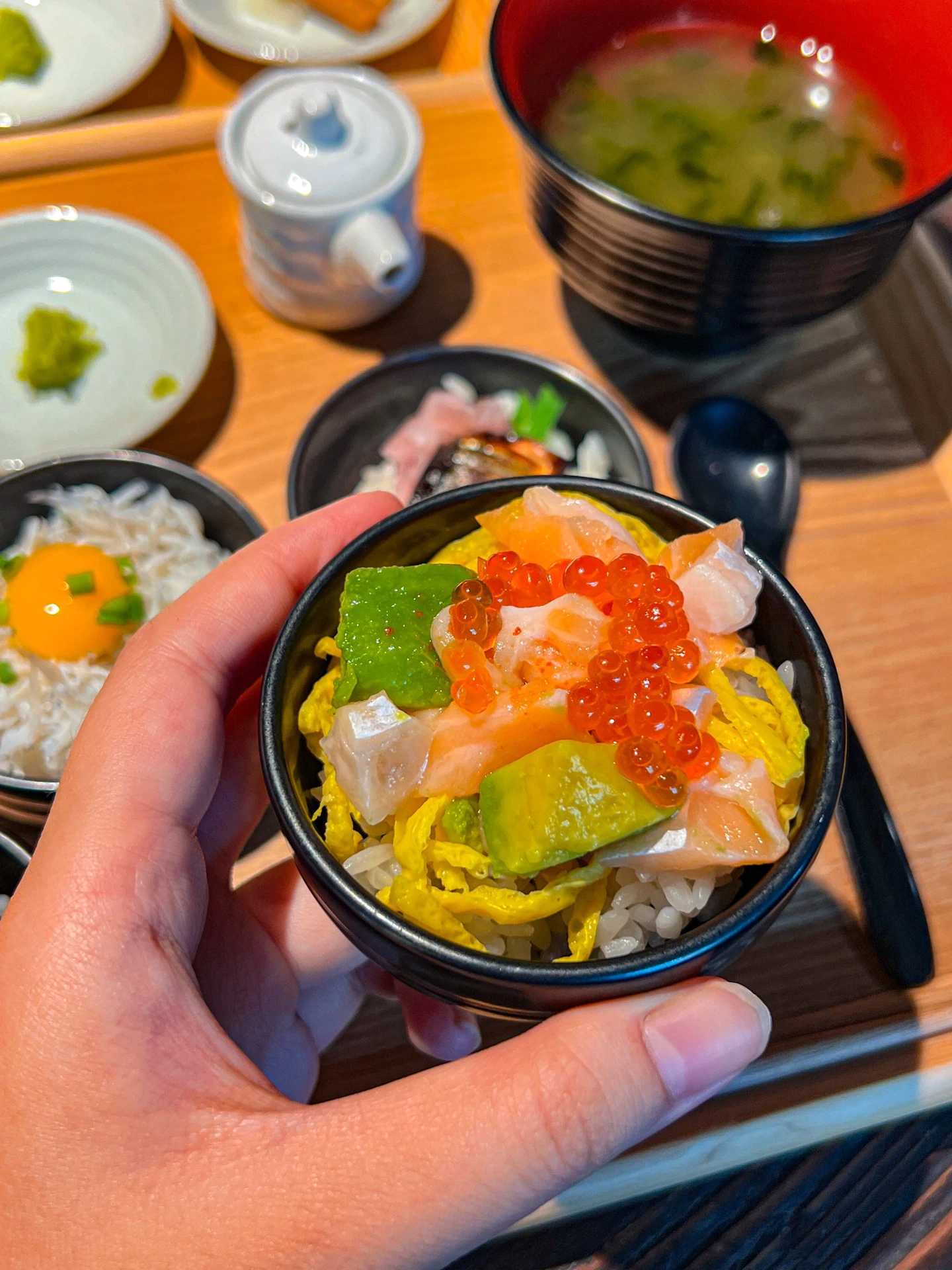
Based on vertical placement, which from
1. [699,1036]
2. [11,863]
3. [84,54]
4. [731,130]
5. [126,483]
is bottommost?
[11,863]

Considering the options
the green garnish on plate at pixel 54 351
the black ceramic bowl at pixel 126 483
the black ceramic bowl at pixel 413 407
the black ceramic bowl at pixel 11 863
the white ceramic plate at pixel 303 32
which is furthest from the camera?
the white ceramic plate at pixel 303 32

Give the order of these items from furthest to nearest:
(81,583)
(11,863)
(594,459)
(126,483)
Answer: (594,459) < (126,483) < (81,583) < (11,863)

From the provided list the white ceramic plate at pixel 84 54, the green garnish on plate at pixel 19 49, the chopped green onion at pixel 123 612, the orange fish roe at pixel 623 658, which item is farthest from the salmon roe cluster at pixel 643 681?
the green garnish on plate at pixel 19 49

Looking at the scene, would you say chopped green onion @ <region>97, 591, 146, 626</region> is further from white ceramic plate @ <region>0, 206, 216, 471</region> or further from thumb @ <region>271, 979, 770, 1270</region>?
thumb @ <region>271, 979, 770, 1270</region>

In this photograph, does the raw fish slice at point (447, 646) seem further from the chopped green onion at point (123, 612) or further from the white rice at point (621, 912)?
the chopped green onion at point (123, 612)

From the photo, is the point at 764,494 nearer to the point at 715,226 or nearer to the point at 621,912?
the point at 715,226

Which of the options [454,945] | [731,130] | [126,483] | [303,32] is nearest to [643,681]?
[454,945]

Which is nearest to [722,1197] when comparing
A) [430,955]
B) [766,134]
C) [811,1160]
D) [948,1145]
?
[811,1160]
